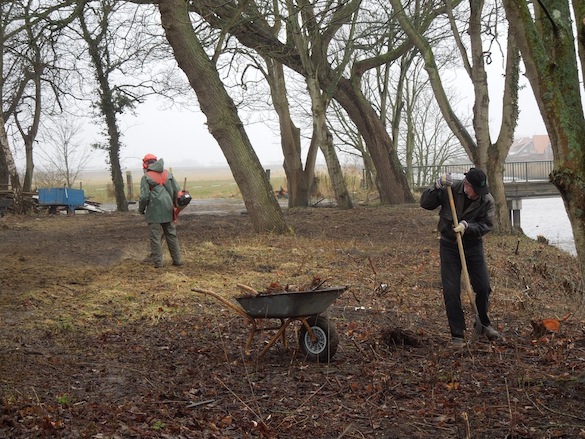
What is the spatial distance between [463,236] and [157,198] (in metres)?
6.17

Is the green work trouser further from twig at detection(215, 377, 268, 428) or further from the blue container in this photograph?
the blue container

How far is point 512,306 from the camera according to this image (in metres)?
10.5

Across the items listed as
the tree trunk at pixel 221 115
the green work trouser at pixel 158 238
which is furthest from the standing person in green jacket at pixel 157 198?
the tree trunk at pixel 221 115

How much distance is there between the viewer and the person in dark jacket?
26.7ft

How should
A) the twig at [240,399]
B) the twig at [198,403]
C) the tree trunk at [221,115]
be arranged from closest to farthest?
1. the twig at [240,399]
2. the twig at [198,403]
3. the tree trunk at [221,115]

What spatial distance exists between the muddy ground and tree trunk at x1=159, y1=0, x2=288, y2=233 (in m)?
3.61

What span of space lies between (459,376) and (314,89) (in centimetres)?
1886

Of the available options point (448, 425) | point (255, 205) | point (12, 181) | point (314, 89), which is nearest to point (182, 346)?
point (448, 425)

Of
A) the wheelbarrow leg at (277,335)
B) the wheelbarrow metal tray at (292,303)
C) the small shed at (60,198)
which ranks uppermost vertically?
the small shed at (60,198)

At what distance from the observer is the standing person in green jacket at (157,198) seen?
13.0m

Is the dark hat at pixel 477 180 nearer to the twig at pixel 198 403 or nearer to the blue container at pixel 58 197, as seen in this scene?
the twig at pixel 198 403

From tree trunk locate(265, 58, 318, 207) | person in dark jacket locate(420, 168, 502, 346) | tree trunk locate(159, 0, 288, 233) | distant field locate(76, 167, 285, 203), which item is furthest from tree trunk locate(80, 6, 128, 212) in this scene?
person in dark jacket locate(420, 168, 502, 346)

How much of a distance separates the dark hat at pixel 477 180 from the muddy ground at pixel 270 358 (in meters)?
1.44

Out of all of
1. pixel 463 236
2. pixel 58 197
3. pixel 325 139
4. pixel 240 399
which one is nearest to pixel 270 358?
pixel 240 399
